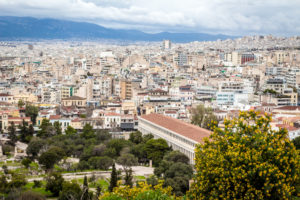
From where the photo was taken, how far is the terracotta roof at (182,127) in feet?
126

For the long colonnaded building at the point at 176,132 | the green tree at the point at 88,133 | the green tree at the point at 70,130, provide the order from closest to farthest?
1. the long colonnaded building at the point at 176,132
2. the green tree at the point at 88,133
3. the green tree at the point at 70,130

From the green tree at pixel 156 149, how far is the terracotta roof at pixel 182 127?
1.96 m

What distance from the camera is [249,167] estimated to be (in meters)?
15.0

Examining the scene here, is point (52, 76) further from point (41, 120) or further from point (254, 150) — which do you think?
point (254, 150)

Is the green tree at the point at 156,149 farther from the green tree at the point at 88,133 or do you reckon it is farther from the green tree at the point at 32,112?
the green tree at the point at 32,112

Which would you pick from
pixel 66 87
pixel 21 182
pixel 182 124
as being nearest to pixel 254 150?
pixel 21 182

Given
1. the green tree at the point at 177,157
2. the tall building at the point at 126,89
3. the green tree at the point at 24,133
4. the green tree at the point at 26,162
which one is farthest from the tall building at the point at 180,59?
the green tree at the point at 26,162

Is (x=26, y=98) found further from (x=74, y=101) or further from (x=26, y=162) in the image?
(x=26, y=162)

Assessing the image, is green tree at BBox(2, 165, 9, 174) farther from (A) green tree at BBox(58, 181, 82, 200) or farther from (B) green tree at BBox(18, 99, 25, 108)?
(B) green tree at BBox(18, 99, 25, 108)

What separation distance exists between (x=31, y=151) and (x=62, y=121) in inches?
467

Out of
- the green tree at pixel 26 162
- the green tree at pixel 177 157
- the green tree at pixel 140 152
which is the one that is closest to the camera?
the green tree at pixel 177 157

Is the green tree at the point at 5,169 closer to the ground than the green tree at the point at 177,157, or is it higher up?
closer to the ground

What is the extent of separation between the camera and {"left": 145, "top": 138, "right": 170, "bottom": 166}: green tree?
38.8 m

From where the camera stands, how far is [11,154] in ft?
141
